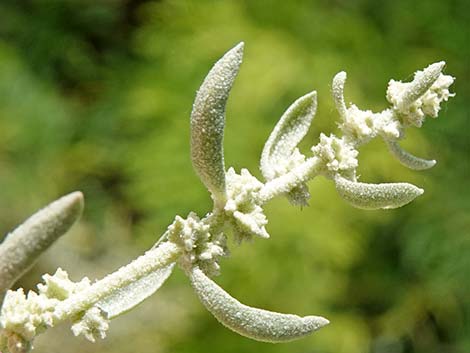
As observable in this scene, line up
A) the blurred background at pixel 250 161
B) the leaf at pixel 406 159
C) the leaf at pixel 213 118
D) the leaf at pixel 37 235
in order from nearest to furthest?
the leaf at pixel 37 235
the leaf at pixel 213 118
the leaf at pixel 406 159
the blurred background at pixel 250 161

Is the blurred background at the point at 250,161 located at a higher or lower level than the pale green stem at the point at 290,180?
higher

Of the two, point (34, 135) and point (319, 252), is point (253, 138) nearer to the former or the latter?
point (319, 252)

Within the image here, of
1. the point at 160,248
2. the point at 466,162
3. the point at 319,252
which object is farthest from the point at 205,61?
the point at 160,248

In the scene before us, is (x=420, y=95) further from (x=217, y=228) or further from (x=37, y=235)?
(x=37, y=235)

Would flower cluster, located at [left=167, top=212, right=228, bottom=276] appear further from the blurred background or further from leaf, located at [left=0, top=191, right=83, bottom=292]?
the blurred background

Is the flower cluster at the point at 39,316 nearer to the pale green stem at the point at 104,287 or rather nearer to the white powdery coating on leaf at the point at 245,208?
the pale green stem at the point at 104,287

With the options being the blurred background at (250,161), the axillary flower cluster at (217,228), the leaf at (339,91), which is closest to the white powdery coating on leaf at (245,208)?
the axillary flower cluster at (217,228)

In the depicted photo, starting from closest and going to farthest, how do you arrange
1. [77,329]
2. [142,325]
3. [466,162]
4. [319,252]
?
[77,329] → [319,252] → [142,325] → [466,162]
